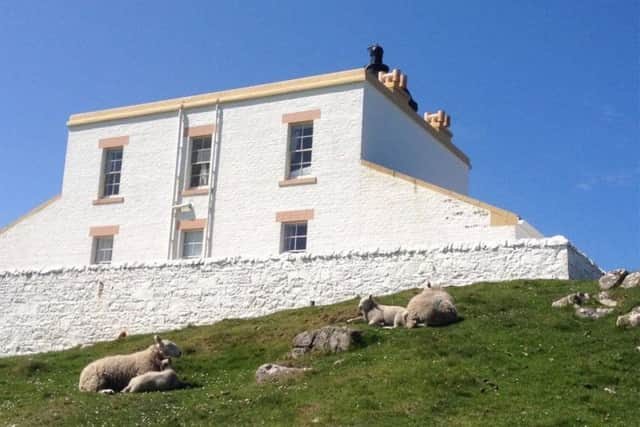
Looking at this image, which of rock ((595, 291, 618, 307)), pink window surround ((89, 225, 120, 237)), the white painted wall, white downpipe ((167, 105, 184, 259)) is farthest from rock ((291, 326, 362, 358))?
pink window surround ((89, 225, 120, 237))

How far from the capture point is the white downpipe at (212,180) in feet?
108

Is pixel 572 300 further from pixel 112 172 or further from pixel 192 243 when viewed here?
pixel 112 172

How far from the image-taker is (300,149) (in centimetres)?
3219

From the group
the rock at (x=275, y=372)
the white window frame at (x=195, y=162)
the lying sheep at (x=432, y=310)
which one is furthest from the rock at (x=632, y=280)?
the white window frame at (x=195, y=162)

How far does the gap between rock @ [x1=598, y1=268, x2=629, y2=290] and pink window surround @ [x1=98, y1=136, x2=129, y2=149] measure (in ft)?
66.0

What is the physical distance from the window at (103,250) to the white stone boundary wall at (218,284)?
3.71 m

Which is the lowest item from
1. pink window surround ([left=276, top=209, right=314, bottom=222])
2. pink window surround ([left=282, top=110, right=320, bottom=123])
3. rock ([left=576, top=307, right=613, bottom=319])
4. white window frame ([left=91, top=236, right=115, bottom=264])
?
→ rock ([left=576, top=307, right=613, bottom=319])

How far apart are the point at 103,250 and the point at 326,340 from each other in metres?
17.4

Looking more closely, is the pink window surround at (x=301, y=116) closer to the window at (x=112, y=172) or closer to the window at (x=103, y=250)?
the window at (x=112, y=172)

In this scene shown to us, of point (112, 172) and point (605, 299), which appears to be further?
point (112, 172)

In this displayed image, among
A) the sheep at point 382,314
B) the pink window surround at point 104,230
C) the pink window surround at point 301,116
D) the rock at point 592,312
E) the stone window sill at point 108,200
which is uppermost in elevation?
the pink window surround at point 301,116

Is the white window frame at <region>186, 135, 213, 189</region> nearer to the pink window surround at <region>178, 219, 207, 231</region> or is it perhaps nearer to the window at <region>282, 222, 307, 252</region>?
the pink window surround at <region>178, 219, 207, 231</region>

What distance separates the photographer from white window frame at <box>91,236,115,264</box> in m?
34.9

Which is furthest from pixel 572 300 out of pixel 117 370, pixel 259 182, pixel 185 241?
pixel 185 241
